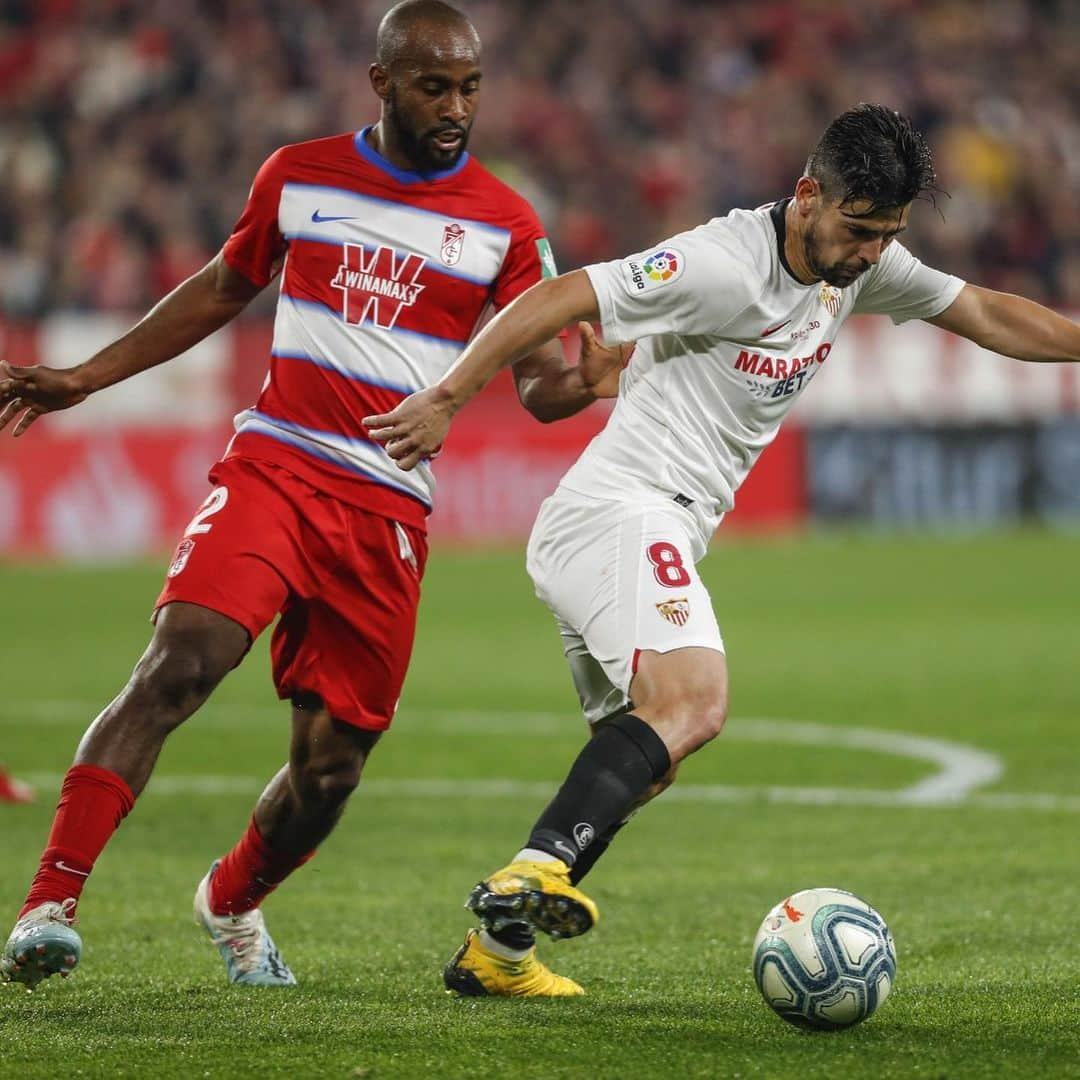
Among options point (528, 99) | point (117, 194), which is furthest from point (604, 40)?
point (117, 194)

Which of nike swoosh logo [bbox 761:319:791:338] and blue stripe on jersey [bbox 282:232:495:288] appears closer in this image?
nike swoosh logo [bbox 761:319:791:338]

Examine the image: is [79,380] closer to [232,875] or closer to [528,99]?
[232,875]

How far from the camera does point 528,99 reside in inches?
933

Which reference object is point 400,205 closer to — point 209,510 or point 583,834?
point 209,510

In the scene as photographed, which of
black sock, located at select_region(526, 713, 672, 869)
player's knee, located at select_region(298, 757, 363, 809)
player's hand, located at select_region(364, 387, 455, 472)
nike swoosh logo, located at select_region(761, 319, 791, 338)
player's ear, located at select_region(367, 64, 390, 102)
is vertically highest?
player's ear, located at select_region(367, 64, 390, 102)

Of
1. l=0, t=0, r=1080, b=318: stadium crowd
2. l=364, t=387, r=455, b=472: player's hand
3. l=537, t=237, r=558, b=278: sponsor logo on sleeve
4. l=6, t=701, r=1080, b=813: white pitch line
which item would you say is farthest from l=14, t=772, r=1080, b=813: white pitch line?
l=0, t=0, r=1080, b=318: stadium crowd

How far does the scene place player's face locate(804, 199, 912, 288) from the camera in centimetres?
490

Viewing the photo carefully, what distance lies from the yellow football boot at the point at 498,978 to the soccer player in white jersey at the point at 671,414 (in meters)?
0.03

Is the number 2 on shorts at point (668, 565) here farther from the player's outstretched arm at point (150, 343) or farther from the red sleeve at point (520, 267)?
the player's outstretched arm at point (150, 343)

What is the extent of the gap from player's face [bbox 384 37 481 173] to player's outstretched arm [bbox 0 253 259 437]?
1.99 ft

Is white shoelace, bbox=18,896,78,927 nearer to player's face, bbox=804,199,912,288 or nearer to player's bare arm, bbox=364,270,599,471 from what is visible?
player's bare arm, bbox=364,270,599,471

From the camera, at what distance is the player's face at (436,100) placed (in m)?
5.38

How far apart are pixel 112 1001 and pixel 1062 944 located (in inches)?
102

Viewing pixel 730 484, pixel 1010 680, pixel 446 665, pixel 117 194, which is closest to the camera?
pixel 730 484
